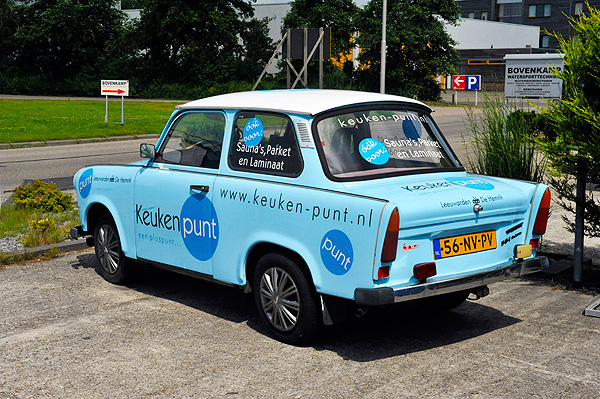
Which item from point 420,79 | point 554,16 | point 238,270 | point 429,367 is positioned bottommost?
point 429,367

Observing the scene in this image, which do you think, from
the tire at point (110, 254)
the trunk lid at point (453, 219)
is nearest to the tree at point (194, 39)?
the tire at point (110, 254)

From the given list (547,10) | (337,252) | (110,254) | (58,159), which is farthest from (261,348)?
(547,10)

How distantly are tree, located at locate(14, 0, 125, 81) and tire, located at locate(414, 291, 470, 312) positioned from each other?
57.5m

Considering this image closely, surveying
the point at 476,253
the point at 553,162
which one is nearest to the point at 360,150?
the point at 476,253

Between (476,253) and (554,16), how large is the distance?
87.5 meters

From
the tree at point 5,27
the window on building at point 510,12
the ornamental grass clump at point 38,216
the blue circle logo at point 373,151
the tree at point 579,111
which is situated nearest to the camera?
the blue circle logo at point 373,151

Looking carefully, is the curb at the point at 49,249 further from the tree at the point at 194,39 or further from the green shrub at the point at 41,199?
the tree at the point at 194,39

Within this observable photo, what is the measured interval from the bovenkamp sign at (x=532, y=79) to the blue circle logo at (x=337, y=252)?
16.4 feet

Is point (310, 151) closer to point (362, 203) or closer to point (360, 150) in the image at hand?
point (360, 150)

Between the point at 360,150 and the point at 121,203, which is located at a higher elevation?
the point at 360,150

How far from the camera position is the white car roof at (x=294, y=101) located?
5.40m

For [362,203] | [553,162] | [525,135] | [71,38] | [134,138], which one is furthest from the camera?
[71,38]

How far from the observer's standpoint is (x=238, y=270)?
18.2ft

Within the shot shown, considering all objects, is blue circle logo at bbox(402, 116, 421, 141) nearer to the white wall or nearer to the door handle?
the door handle
